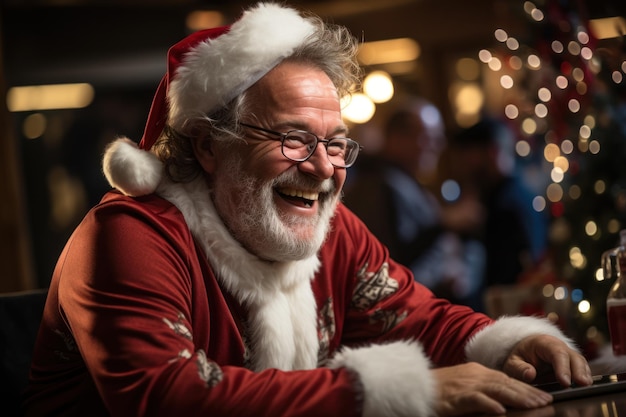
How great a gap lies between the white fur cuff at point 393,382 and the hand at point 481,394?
25 millimetres

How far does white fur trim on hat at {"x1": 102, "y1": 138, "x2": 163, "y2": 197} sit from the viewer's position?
199 centimetres

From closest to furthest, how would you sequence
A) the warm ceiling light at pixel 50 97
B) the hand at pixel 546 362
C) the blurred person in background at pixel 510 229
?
the hand at pixel 546 362 < the blurred person in background at pixel 510 229 < the warm ceiling light at pixel 50 97

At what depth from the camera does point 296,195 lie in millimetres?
2117

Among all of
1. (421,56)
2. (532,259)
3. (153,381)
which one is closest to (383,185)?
(532,259)

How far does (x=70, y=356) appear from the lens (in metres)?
1.98

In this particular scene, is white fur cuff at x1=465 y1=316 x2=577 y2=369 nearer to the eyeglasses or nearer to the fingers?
the fingers

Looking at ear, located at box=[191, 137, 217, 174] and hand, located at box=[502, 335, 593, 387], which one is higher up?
ear, located at box=[191, 137, 217, 174]

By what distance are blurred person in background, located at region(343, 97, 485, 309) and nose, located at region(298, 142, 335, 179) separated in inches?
109

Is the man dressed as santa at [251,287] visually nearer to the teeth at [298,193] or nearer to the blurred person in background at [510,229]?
the teeth at [298,193]

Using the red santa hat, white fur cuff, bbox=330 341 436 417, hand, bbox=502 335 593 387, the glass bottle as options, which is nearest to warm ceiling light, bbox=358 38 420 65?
the red santa hat

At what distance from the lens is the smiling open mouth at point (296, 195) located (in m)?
2.11

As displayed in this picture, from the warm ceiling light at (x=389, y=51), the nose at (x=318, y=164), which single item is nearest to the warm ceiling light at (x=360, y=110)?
the warm ceiling light at (x=389, y=51)

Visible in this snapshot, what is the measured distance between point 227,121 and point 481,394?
0.91 m

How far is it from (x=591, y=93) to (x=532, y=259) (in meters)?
1.66
